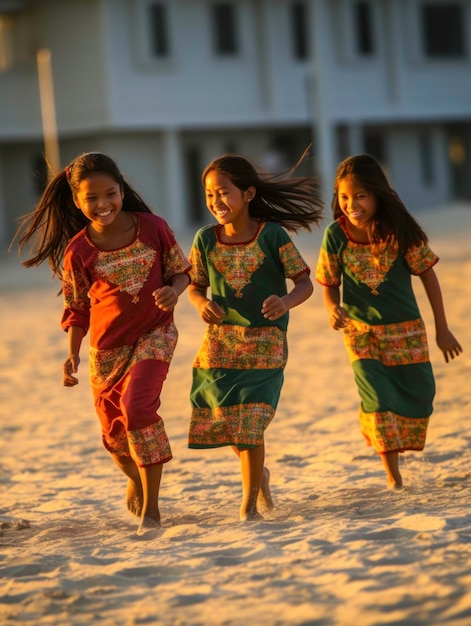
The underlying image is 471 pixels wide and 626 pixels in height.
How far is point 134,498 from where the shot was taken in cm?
582

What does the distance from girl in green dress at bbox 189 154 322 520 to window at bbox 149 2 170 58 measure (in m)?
25.6

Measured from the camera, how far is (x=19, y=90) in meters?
30.8

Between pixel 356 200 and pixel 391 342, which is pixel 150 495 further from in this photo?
pixel 356 200

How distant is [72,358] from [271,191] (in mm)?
1162

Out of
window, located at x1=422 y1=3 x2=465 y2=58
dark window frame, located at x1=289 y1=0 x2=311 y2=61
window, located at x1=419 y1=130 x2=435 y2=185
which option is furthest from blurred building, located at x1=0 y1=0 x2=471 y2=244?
window, located at x1=419 y1=130 x2=435 y2=185

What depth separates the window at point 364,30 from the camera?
33.4 meters

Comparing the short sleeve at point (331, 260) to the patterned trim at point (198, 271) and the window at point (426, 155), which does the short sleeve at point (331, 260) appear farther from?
the window at point (426, 155)

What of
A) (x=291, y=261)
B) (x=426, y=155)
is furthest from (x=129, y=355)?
(x=426, y=155)

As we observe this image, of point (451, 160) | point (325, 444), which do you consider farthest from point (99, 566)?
point (451, 160)

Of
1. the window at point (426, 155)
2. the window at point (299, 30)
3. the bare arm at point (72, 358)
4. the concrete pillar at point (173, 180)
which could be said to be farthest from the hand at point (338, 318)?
the window at point (426, 155)

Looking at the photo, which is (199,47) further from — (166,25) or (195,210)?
(195,210)

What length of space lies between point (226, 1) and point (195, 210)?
5219mm

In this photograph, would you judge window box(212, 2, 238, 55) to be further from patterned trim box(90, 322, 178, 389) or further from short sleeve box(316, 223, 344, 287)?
patterned trim box(90, 322, 178, 389)

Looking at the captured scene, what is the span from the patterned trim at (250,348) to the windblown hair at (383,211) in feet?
2.16
